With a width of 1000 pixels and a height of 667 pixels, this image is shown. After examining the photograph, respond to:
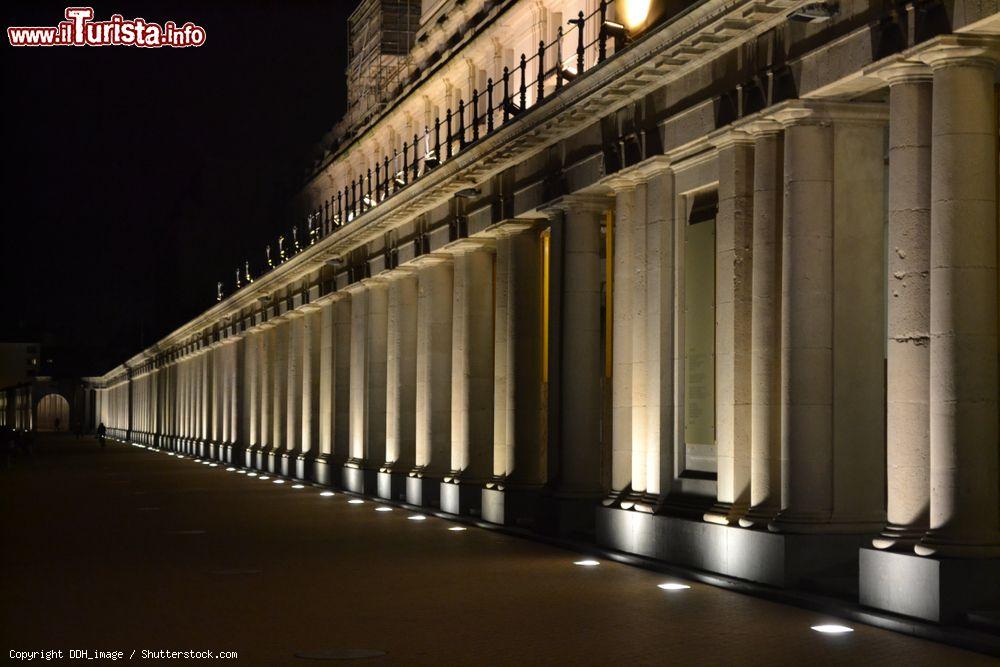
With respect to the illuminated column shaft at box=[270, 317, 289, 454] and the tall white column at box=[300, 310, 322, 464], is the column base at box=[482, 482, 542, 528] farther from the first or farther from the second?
the illuminated column shaft at box=[270, 317, 289, 454]

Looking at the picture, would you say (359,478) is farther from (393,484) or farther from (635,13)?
(635,13)

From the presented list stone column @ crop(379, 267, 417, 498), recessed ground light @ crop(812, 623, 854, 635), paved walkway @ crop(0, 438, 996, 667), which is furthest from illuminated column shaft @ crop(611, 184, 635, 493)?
stone column @ crop(379, 267, 417, 498)

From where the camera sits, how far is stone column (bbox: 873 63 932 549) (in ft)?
60.9

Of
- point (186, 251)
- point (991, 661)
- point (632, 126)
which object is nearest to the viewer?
point (991, 661)

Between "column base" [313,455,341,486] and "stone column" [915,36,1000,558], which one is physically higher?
"stone column" [915,36,1000,558]

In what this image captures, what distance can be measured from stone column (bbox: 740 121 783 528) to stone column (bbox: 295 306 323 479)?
37.5m

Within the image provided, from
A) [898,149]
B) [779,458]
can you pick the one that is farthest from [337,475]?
[898,149]

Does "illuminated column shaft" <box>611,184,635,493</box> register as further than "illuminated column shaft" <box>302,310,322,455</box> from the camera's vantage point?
No

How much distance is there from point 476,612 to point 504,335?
1672cm

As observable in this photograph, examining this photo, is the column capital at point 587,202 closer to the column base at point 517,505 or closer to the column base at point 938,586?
the column base at point 517,505

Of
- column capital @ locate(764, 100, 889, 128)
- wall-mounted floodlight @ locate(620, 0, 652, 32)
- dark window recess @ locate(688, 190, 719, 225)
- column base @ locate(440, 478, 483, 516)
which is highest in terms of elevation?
wall-mounted floodlight @ locate(620, 0, 652, 32)

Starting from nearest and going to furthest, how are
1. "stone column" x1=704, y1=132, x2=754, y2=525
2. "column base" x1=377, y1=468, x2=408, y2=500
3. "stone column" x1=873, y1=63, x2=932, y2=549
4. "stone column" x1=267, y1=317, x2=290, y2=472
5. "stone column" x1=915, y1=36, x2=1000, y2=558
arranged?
"stone column" x1=915, y1=36, x2=1000, y2=558 < "stone column" x1=873, y1=63, x2=932, y2=549 < "stone column" x1=704, y1=132, x2=754, y2=525 < "column base" x1=377, y1=468, x2=408, y2=500 < "stone column" x1=267, y1=317, x2=290, y2=472

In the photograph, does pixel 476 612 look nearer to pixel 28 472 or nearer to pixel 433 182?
pixel 433 182

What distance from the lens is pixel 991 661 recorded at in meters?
15.1
